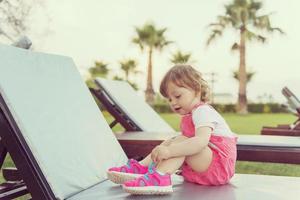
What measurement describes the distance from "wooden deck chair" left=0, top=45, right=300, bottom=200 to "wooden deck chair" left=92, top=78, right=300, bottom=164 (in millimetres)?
732

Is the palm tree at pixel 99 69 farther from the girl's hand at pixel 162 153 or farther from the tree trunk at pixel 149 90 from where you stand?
the girl's hand at pixel 162 153

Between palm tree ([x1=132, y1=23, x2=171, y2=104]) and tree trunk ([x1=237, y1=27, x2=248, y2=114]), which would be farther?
palm tree ([x1=132, y1=23, x2=171, y2=104])

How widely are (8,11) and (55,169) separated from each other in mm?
14373

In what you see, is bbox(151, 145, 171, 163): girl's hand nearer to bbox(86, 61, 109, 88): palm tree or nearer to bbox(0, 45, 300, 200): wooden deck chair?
bbox(0, 45, 300, 200): wooden deck chair

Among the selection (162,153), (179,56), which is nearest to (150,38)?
(179,56)

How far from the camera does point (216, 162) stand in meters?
2.62

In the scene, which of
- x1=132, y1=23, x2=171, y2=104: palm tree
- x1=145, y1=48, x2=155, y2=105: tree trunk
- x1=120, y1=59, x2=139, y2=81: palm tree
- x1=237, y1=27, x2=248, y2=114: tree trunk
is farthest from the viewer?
x1=120, y1=59, x2=139, y2=81: palm tree

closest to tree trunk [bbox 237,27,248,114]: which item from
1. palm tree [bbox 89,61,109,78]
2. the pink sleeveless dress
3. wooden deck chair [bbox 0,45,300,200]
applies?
palm tree [bbox 89,61,109,78]

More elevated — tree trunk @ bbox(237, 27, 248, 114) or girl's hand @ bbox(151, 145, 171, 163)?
girl's hand @ bbox(151, 145, 171, 163)

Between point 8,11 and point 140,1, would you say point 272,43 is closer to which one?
point 140,1

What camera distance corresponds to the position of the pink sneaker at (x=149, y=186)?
2.30 m

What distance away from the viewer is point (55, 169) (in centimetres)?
247

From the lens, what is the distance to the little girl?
246cm

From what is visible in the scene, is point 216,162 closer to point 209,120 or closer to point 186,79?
point 209,120
